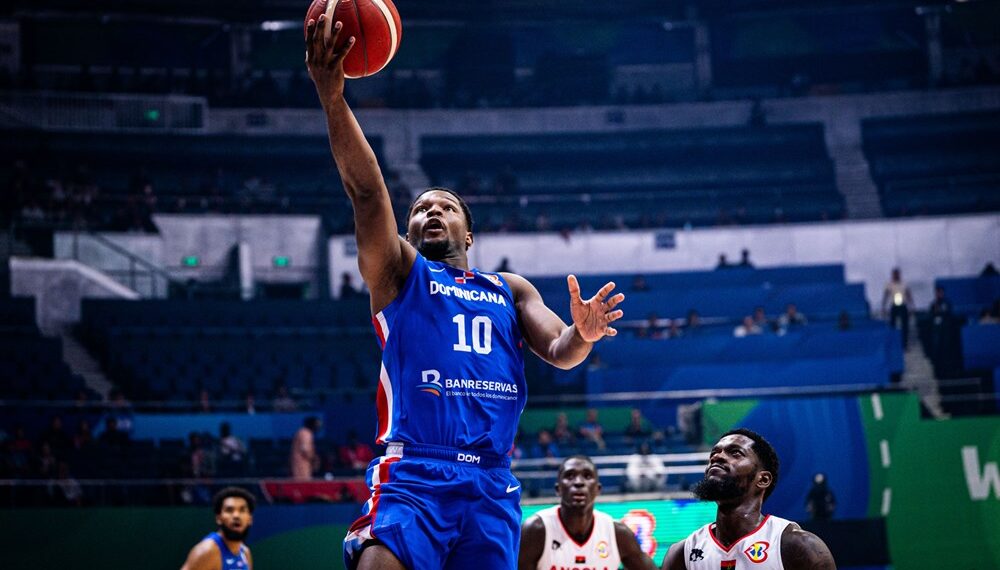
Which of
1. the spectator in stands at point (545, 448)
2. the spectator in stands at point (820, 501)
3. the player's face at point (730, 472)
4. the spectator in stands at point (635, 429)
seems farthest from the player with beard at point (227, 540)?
the spectator in stands at point (635, 429)

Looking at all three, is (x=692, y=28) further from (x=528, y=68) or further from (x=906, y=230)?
(x=906, y=230)

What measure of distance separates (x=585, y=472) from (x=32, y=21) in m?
29.8

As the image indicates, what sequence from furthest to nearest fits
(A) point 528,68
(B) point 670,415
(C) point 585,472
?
(A) point 528,68, (B) point 670,415, (C) point 585,472

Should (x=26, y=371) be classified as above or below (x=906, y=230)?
below

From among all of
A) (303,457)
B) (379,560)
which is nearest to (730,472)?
(379,560)

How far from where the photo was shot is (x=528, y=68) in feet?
117

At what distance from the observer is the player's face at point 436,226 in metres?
4.54

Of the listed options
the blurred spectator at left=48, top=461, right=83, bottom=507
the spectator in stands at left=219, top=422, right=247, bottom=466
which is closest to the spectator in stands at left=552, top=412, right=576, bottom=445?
the spectator in stands at left=219, top=422, right=247, bottom=466

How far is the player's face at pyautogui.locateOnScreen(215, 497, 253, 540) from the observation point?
376 inches

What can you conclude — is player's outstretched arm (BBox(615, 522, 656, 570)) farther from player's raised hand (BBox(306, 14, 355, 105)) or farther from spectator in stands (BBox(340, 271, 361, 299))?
spectator in stands (BBox(340, 271, 361, 299))

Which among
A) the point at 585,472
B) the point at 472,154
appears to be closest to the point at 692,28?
the point at 472,154

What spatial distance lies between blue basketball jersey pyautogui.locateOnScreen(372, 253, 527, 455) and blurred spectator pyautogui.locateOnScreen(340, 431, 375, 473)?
12417 mm

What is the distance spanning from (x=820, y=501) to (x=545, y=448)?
4128 millimetres

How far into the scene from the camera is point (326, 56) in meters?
3.75
